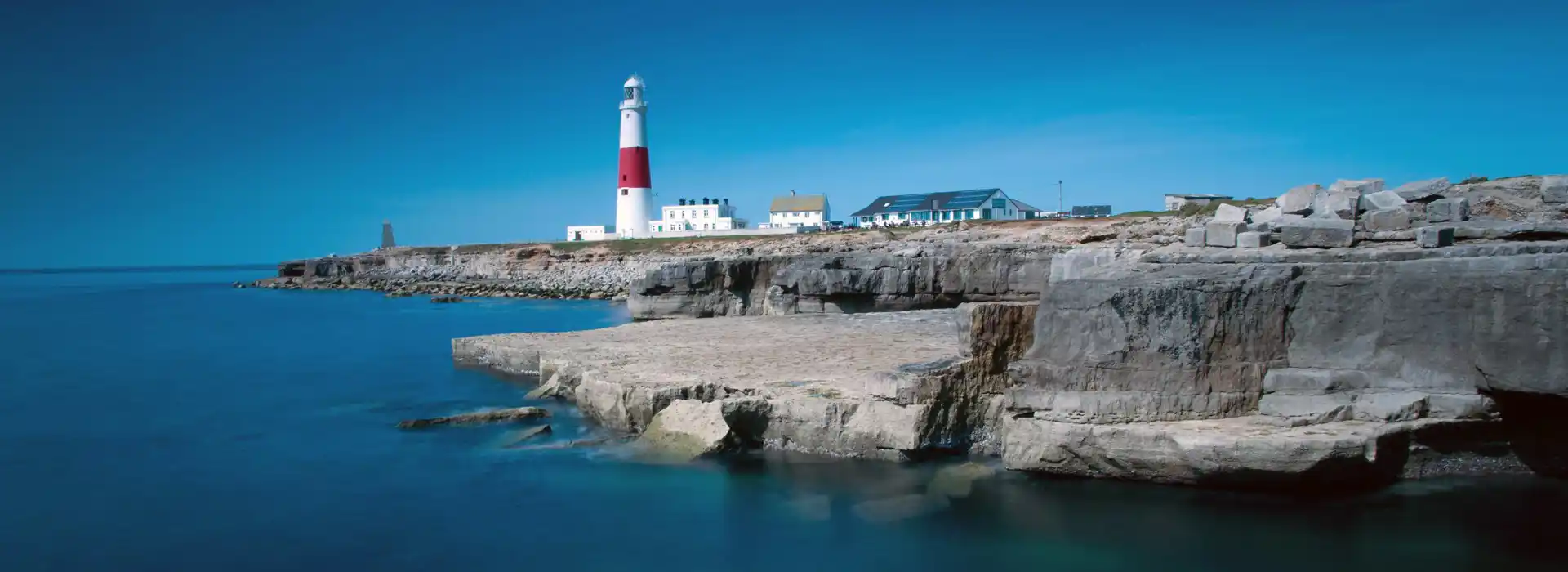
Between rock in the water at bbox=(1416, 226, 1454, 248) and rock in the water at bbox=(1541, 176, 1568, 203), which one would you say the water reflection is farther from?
rock in the water at bbox=(1541, 176, 1568, 203)

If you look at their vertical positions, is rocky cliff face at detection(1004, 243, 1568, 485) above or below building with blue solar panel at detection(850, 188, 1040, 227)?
below

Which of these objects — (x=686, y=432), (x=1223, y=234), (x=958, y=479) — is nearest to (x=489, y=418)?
(x=686, y=432)

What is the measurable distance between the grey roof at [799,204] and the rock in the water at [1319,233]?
51.8m

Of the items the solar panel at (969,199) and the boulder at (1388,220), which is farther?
the solar panel at (969,199)

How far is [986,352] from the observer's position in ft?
31.5

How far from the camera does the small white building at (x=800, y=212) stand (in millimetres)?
60656

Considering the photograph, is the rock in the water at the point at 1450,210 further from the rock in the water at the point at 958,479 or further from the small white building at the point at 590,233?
the small white building at the point at 590,233

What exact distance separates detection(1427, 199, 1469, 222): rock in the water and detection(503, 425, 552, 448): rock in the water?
34.9 feet

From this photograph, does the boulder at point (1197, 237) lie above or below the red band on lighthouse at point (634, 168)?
below

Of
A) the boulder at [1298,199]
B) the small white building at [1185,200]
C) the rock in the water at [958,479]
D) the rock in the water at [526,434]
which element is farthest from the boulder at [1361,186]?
the small white building at [1185,200]

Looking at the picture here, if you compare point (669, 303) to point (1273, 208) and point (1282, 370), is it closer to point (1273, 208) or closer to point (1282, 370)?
point (1273, 208)

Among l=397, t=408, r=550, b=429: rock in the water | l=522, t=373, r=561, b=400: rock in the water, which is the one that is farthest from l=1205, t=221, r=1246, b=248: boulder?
l=522, t=373, r=561, b=400: rock in the water

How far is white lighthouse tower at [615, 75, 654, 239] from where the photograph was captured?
53125mm

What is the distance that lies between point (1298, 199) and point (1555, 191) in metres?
2.51
